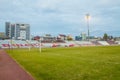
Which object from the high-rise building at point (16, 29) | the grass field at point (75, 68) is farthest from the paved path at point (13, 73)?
the high-rise building at point (16, 29)

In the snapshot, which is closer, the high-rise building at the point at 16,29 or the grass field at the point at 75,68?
the grass field at the point at 75,68

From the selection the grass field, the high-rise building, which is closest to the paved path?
the grass field

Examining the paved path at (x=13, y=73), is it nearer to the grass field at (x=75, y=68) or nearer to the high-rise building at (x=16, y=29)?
the grass field at (x=75, y=68)

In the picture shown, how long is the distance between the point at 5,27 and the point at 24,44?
9761 centimetres

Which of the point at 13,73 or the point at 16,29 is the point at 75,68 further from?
the point at 16,29

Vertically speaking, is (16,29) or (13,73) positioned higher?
(16,29)

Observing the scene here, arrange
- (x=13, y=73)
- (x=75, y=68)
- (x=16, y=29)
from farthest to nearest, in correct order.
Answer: (x=16, y=29) → (x=75, y=68) → (x=13, y=73)

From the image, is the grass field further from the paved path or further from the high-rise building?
the high-rise building

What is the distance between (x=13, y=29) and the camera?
504ft

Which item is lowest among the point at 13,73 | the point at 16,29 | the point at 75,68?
the point at 13,73

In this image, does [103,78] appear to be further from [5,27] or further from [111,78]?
[5,27]

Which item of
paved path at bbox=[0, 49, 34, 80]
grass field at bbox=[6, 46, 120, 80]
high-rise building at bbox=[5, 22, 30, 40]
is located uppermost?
high-rise building at bbox=[5, 22, 30, 40]

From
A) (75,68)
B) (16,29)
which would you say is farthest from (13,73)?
(16,29)

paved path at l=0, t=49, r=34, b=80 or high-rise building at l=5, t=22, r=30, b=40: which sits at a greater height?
high-rise building at l=5, t=22, r=30, b=40
